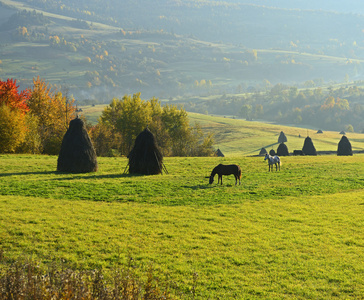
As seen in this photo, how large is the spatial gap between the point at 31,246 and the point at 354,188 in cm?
2408

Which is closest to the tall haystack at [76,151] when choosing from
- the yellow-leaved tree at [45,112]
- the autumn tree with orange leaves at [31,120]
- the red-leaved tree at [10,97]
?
the autumn tree with orange leaves at [31,120]

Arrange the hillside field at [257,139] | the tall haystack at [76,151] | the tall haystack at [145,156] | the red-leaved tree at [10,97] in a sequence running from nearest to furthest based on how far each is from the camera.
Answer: the tall haystack at [76,151], the tall haystack at [145,156], the red-leaved tree at [10,97], the hillside field at [257,139]

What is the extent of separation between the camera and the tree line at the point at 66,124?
1869 inches

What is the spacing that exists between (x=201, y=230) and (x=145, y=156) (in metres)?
15.9

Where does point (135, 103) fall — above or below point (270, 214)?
above

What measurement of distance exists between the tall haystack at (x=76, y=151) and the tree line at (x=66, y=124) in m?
17.8

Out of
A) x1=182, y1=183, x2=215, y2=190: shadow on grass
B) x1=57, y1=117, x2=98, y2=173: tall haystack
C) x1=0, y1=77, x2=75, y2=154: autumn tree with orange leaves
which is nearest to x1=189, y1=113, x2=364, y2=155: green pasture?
x1=0, y1=77, x2=75, y2=154: autumn tree with orange leaves

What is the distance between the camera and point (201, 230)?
675 inches

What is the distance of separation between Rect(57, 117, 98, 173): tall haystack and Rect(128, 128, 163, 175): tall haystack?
3743mm

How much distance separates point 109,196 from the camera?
23.6m

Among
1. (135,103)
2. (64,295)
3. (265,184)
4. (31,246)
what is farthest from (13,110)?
(64,295)

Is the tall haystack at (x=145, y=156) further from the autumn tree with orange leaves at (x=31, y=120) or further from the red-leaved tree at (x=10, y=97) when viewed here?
the red-leaved tree at (x=10, y=97)

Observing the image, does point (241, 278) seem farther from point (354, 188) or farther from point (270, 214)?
point (354, 188)

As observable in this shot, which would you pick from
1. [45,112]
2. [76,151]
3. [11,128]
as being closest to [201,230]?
[76,151]
